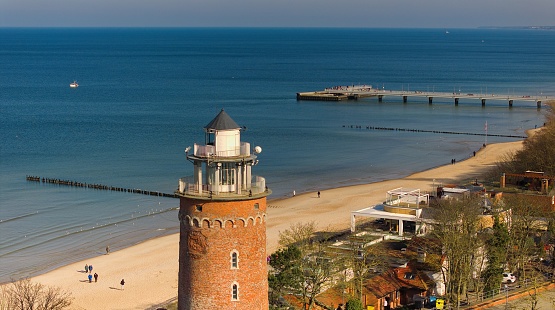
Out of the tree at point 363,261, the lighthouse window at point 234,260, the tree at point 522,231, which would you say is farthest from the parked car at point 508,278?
the lighthouse window at point 234,260

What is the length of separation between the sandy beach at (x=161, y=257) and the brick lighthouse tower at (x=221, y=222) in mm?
18154

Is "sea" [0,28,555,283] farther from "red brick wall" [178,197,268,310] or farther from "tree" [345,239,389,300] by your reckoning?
"red brick wall" [178,197,268,310]

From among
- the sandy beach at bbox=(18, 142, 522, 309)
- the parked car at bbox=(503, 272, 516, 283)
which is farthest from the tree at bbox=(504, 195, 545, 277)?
the sandy beach at bbox=(18, 142, 522, 309)

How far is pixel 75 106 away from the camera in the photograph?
136 meters

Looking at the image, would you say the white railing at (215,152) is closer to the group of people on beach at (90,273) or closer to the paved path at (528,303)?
the paved path at (528,303)

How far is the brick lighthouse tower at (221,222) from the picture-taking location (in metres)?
22.8

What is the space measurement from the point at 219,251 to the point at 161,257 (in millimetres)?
28306

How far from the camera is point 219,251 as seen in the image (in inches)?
899

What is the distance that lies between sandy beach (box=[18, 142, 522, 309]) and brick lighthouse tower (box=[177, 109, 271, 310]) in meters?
18.2

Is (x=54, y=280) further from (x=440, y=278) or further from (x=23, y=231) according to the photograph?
(x=440, y=278)

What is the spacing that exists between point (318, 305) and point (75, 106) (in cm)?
10837

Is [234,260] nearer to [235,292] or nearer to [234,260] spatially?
[234,260]

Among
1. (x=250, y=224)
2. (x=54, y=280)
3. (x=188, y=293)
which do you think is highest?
(x=250, y=224)

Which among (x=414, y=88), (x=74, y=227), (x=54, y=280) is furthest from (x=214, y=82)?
(x=54, y=280)
